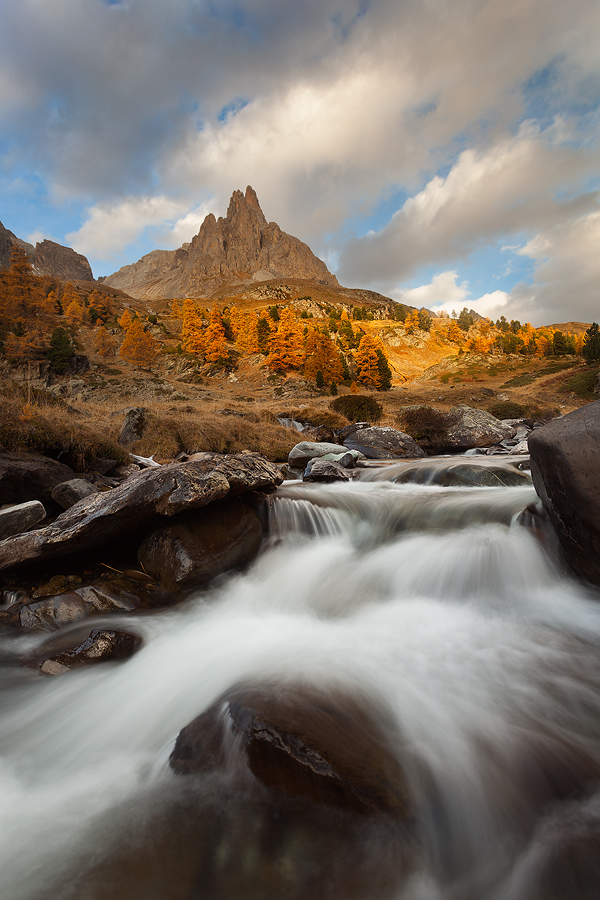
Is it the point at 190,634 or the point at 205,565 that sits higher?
the point at 205,565

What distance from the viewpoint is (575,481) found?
13.9ft

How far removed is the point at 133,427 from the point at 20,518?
1031 centimetres

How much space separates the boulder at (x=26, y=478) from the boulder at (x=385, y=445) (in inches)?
497

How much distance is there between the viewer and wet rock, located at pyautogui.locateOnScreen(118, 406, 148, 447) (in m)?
14.8

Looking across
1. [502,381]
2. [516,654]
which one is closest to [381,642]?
[516,654]

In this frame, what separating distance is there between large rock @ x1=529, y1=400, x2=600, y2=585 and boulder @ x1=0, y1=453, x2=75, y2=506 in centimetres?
806

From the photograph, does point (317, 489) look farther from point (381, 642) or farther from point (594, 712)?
point (594, 712)

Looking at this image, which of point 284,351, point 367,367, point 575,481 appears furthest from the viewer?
point 284,351

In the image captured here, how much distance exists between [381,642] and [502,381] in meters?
61.6

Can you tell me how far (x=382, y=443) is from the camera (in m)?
17.5

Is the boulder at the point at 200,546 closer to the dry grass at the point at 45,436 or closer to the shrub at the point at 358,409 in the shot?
the dry grass at the point at 45,436

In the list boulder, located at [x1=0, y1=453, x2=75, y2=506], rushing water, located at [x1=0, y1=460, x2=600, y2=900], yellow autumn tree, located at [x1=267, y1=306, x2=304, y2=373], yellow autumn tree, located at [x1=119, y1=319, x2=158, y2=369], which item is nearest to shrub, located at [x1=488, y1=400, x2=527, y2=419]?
rushing water, located at [x1=0, y1=460, x2=600, y2=900]

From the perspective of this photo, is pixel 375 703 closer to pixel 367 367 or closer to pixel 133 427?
pixel 133 427

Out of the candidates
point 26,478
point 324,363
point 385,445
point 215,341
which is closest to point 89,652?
point 26,478
